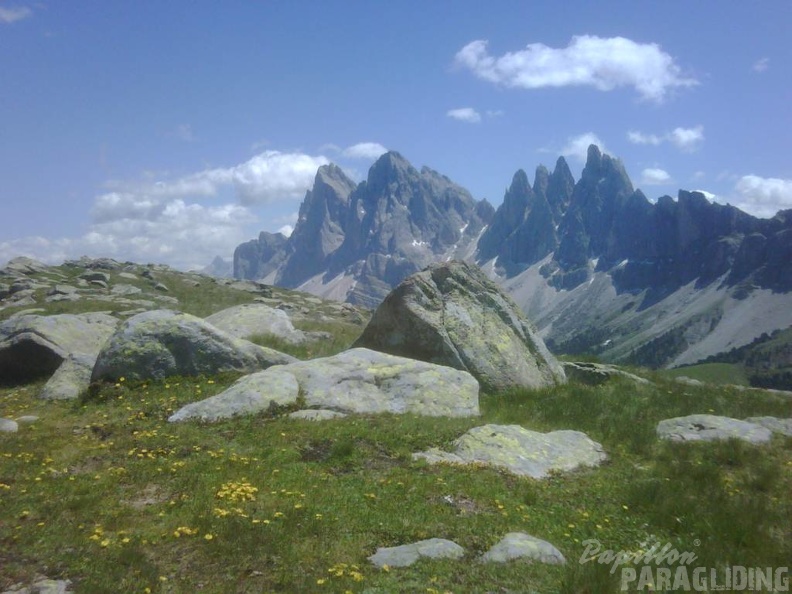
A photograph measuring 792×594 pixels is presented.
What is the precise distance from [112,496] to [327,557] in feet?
16.3

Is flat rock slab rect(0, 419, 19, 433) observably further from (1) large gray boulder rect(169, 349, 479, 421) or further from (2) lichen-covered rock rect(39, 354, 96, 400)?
(1) large gray boulder rect(169, 349, 479, 421)

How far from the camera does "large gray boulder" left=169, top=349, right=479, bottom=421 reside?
17.6 meters

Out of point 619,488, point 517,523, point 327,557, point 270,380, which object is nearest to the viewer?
point 327,557

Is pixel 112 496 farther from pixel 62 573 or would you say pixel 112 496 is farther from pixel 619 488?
pixel 619 488

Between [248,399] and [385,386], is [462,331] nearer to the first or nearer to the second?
[385,386]

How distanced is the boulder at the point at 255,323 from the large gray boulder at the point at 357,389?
10.5 m

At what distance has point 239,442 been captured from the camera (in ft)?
48.8

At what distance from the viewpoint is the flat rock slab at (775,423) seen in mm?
18141

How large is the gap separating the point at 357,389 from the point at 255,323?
14.1 metres

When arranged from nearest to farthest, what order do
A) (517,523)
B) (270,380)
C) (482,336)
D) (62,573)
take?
(62,573)
(517,523)
(270,380)
(482,336)

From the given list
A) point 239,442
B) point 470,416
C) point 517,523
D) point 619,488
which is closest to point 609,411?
point 470,416

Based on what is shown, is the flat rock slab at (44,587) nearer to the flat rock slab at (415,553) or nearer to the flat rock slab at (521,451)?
the flat rock slab at (415,553)

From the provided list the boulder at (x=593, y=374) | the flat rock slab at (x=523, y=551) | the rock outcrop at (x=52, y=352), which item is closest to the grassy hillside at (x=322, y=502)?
the flat rock slab at (x=523, y=551)

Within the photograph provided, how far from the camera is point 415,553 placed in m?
9.24
